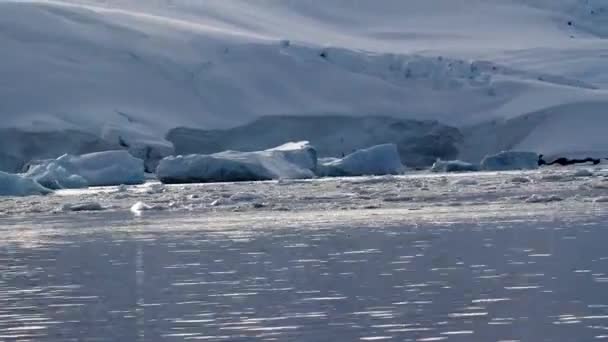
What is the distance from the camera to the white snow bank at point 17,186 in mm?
23047

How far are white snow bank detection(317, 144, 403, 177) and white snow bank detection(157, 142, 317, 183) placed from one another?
629 millimetres

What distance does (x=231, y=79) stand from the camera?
1378 inches

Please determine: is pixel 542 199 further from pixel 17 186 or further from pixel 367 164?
pixel 367 164

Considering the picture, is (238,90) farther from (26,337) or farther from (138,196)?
(26,337)

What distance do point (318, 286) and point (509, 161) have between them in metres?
20.1

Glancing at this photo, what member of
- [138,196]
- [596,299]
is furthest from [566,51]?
[596,299]

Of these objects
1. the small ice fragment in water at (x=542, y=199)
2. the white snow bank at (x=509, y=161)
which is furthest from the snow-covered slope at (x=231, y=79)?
the small ice fragment in water at (x=542, y=199)

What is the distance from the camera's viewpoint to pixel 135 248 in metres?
13.1

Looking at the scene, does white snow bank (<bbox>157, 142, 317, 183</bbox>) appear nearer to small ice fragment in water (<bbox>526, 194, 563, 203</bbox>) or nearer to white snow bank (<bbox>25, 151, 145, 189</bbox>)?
white snow bank (<bbox>25, 151, 145, 189</bbox>)

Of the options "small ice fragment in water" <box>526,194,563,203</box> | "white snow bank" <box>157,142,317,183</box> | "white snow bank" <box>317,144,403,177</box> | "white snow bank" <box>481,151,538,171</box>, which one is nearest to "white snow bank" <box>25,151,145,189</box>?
"white snow bank" <box>157,142,317,183</box>

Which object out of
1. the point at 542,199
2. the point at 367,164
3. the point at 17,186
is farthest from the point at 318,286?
the point at 367,164

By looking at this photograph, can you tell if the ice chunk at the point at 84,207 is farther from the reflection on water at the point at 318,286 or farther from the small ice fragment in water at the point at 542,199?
the small ice fragment in water at the point at 542,199

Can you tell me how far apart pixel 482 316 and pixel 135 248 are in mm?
5639

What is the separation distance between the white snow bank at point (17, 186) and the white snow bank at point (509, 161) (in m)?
9.79
